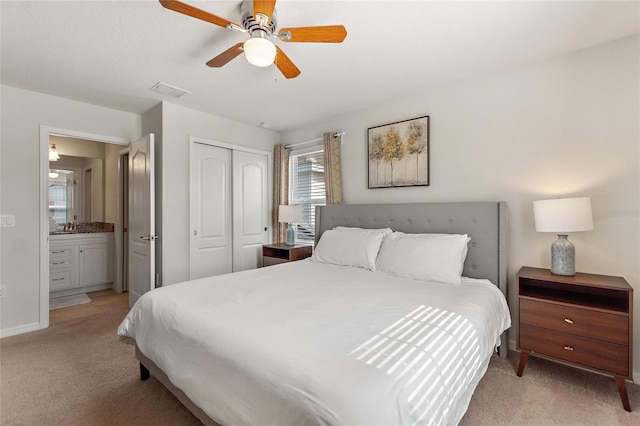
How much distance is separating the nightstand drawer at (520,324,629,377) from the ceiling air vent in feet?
12.4

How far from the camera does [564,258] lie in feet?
7.08

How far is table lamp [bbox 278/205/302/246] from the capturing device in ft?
13.1

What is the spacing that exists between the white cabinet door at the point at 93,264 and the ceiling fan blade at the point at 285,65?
435 centimetres

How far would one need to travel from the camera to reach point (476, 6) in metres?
1.81

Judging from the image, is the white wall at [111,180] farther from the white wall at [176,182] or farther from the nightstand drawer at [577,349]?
the nightstand drawer at [577,349]

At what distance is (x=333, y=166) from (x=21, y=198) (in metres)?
3.44

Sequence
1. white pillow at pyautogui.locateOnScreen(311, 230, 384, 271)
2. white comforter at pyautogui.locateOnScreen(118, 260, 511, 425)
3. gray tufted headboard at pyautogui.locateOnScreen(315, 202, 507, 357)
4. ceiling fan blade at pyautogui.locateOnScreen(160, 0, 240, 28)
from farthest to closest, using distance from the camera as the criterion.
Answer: white pillow at pyautogui.locateOnScreen(311, 230, 384, 271)
gray tufted headboard at pyautogui.locateOnScreen(315, 202, 507, 357)
ceiling fan blade at pyautogui.locateOnScreen(160, 0, 240, 28)
white comforter at pyautogui.locateOnScreen(118, 260, 511, 425)

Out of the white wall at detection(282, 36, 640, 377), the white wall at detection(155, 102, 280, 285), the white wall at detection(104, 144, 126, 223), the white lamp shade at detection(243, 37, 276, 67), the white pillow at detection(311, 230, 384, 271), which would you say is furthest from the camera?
the white wall at detection(104, 144, 126, 223)

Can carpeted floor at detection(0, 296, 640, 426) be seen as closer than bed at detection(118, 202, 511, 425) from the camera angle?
No

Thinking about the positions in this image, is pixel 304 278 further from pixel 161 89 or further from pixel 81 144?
pixel 81 144

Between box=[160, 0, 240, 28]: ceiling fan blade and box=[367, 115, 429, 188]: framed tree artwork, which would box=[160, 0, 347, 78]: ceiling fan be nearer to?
box=[160, 0, 240, 28]: ceiling fan blade

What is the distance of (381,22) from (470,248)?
6.57 feet

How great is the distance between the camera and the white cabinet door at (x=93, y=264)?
441cm

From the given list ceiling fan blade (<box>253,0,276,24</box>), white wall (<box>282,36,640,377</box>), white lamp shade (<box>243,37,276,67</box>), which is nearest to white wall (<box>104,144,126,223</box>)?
white lamp shade (<box>243,37,276,67</box>)
